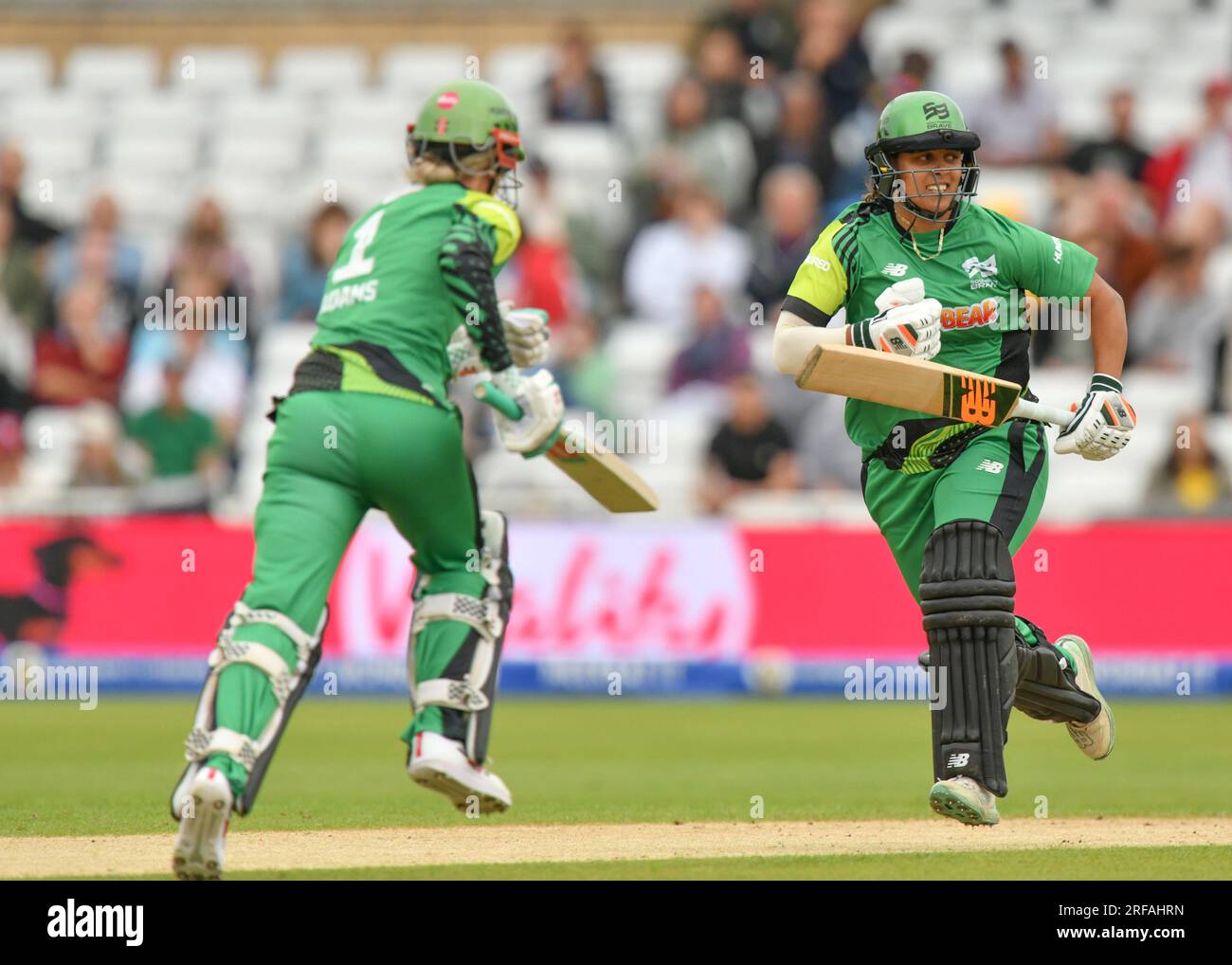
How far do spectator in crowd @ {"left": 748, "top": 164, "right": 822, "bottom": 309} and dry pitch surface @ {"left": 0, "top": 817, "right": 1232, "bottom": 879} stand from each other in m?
7.82

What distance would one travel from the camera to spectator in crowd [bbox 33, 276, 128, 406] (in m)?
16.5

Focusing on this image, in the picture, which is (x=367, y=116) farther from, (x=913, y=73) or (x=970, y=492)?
(x=970, y=492)

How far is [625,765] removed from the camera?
1018 centimetres

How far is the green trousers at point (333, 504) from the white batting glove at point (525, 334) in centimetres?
46

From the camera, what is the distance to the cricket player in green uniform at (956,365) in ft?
22.3

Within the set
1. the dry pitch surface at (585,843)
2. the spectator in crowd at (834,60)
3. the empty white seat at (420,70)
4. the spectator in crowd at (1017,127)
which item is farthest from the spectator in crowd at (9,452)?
the dry pitch surface at (585,843)

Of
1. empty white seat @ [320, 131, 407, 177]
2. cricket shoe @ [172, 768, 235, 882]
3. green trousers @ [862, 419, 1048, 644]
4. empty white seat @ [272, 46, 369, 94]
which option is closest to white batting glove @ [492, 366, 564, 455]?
green trousers @ [862, 419, 1048, 644]

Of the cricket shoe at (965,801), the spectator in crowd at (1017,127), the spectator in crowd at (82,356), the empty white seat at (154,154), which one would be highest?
the empty white seat at (154,154)

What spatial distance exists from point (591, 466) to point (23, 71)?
14618 millimetres

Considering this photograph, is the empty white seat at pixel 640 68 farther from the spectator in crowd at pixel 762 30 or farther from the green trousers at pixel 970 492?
the green trousers at pixel 970 492

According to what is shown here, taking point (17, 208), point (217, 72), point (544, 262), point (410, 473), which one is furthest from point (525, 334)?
point (217, 72)

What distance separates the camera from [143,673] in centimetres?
1402
